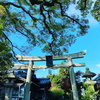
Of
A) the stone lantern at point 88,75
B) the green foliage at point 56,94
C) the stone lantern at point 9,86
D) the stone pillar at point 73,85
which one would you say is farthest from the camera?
the green foliage at point 56,94

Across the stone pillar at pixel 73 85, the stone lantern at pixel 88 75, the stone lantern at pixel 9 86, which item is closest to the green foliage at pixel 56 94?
the stone lantern at pixel 88 75

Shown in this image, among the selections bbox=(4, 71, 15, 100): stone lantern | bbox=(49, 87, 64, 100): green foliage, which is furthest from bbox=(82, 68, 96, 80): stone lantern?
bbox=(4, 71, 15, 100): stone lantern

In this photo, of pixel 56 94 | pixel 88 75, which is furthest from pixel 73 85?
pixel 56 94

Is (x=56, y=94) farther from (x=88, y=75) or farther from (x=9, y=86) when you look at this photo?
(x=9, y=86)

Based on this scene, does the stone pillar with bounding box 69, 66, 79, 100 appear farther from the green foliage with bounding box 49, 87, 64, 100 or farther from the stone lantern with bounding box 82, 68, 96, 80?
the green foliage with bounding box 49, 87, 64, 100

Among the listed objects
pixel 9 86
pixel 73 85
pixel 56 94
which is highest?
pixel 9 86

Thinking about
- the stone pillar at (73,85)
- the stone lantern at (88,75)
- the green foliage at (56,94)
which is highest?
the stone lantern at (88,75)

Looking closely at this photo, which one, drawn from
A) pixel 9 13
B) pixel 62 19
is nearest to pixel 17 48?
pixel 9 13

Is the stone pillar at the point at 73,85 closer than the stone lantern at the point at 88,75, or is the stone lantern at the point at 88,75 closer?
the stone pillar at the point at 73,85

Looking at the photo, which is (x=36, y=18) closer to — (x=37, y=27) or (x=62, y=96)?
(x=37, y=27)

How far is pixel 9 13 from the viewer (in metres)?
6.88

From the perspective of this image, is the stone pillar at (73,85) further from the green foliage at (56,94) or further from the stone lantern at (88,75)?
the green foliage at (56,94)

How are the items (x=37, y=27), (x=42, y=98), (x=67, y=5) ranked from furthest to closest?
(x=42, y=98) < (x=37, y=27) < (x=67, y=5)

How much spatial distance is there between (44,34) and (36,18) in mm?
1407
